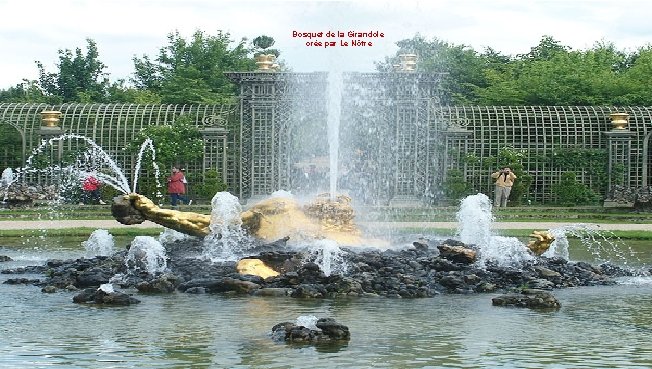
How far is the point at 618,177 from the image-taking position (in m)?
32.8

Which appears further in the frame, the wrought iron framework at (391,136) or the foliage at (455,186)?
the foliage at (455,186)

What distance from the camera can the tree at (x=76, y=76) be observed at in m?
48.1

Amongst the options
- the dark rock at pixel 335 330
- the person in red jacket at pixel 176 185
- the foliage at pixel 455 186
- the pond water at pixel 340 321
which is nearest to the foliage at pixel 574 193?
the foliage at pixel 455 186

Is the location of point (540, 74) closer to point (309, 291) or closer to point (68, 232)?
point (68, 232)

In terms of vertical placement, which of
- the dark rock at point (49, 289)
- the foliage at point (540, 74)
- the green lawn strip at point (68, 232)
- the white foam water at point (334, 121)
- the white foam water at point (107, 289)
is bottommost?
the dark rock at point (49, 289)

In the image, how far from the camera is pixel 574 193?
3219 centimetres

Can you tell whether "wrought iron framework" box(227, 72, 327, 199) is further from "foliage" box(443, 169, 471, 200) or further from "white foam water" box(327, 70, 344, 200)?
"white foam water" box(327, 70, 344, 200)

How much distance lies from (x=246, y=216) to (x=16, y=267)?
3.42 metres

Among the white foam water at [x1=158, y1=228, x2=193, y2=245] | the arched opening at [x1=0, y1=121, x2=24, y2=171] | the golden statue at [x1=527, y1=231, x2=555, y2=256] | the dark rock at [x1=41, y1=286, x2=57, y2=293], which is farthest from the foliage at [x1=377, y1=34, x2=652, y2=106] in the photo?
the dark rock at [x1=41, y1=286, x2=57, y2=293]

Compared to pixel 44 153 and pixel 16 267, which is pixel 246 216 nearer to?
pixel 16 267

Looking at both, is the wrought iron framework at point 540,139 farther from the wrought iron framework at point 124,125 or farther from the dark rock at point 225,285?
the dark rock at point 225,285

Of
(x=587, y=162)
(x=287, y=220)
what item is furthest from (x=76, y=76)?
(x=287, y=220)

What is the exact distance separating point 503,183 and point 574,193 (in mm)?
2563

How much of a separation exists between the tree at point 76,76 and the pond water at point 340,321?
109ft
